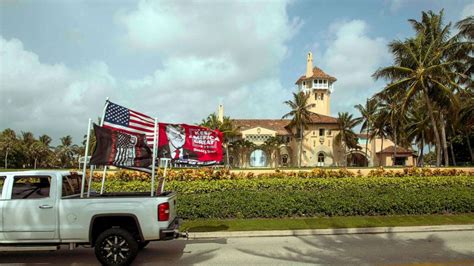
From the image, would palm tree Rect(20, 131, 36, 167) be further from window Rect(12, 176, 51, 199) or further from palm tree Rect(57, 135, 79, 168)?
window Rect(12, 176, 51, 199)

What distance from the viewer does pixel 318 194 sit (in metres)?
14.4

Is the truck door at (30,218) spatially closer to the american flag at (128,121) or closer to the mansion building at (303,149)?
the american flag at (128,121)

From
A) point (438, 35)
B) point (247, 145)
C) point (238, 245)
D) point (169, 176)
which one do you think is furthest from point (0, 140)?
point (238, 245)

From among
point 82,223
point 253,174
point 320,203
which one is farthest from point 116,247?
point 253,174

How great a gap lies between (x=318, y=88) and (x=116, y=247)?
68.1 metres

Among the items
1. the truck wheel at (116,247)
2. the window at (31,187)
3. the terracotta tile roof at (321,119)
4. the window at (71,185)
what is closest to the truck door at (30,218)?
the window at (31,187)

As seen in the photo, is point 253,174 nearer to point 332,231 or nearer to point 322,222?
point 322,222

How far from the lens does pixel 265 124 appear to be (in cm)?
7056

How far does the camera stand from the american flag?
27.4 feet

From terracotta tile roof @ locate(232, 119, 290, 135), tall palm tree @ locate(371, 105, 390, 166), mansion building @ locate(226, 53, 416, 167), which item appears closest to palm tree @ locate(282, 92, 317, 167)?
mansion building @ locate(226, 53, 416, 167)

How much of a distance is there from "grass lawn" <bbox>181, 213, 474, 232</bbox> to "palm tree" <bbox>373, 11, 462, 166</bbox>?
19393 millimetres

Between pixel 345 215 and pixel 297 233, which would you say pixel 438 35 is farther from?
pixel 297 233

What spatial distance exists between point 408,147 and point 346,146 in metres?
15.8

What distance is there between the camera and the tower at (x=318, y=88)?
238ft
